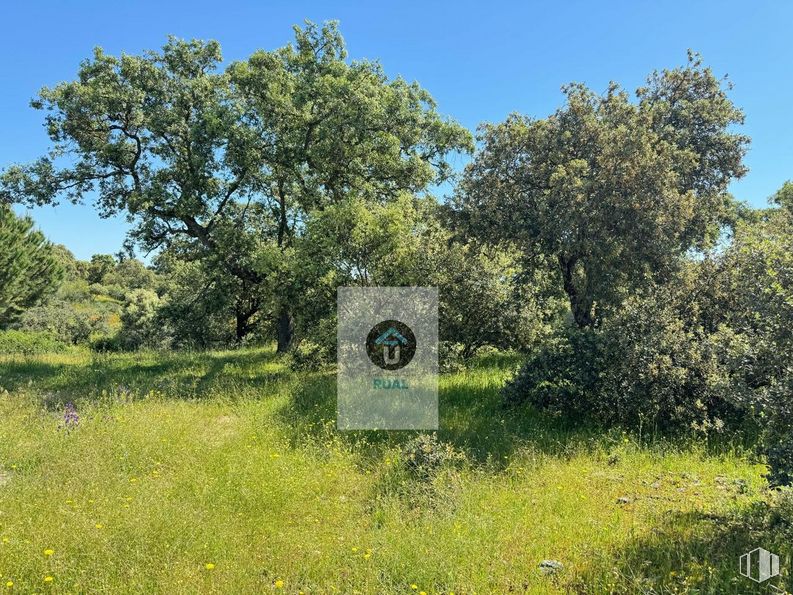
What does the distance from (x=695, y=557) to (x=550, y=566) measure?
127 centimetres

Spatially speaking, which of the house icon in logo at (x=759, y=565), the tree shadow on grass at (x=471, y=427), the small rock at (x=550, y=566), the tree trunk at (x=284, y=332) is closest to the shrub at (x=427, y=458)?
the tree shadow on grass at (x=471, y=427)

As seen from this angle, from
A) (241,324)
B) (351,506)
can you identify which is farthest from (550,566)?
(241,324)

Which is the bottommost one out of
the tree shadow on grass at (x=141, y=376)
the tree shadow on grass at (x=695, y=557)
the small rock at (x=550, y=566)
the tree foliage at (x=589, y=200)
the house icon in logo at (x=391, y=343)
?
the small rock at (x=550, y=566)

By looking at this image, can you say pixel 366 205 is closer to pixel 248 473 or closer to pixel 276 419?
pixel 276 419

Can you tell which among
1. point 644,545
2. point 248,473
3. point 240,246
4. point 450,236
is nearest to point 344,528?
point 248,473

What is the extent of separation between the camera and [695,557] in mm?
3982

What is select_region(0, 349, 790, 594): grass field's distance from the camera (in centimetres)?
396

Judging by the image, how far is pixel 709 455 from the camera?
6539mm

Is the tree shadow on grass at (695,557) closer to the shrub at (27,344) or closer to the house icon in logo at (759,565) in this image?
the house icon in logo at (759,565)

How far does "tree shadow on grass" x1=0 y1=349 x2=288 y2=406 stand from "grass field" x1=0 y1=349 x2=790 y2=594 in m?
1.67

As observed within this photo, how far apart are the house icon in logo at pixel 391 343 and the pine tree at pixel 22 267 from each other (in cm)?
2413

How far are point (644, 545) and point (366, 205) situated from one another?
9674 mm

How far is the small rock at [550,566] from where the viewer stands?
13.0ft

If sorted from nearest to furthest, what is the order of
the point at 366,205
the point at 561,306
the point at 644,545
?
the point at 644,545 < the point at 366,205 < the point at 561,306
